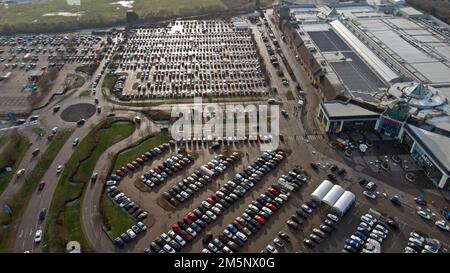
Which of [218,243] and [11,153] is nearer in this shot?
[218,243]

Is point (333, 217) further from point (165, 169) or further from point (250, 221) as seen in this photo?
point (165, 169)

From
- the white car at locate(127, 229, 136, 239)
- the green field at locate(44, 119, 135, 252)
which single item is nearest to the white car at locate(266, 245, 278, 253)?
the white car at locate(127, 229, 136, 239)

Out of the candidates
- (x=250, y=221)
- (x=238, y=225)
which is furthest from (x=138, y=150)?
(x=250, y=221)

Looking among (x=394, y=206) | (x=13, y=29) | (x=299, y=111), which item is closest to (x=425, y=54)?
(x=299, y=111)

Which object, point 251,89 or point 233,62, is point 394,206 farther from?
point 233,62

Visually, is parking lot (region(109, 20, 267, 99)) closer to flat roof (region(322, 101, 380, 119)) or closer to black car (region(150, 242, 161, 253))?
flat roof (region(322, 101, 380, 119))
